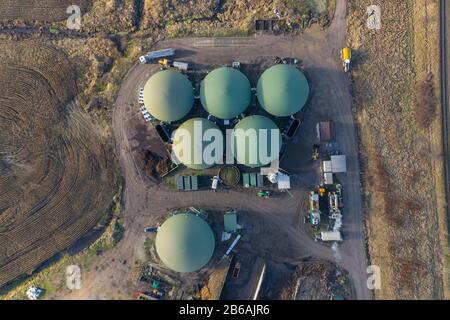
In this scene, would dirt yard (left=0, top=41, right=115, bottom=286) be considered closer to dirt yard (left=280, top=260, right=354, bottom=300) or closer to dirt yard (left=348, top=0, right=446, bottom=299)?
dirt yard (left=280, top=260, right=354, bottom=300)

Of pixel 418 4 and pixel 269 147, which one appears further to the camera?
pixel 418 4

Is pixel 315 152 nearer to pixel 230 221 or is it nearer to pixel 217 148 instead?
pixel 217 148

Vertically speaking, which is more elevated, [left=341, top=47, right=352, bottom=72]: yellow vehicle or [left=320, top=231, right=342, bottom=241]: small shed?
[left=341, top=47, right=352, bottom=72]: yellow vehicle

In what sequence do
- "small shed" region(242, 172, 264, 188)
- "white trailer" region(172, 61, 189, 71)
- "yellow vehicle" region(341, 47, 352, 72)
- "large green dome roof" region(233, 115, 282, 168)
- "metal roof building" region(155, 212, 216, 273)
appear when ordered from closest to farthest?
"metal roof building" region(155, 212, 216, 273) < "large green dome roof" region(233, 115, 282, 168) < "small shed" region(242, 172, 264, 188) < "yellow vehicle" region(341, 47, 352, 72) < "white trailer" region(172, 61, 189, 71)

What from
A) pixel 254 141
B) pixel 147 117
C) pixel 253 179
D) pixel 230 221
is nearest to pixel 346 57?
pixel 254 141

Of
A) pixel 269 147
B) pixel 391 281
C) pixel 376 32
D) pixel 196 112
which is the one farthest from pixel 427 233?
pixel 196 112

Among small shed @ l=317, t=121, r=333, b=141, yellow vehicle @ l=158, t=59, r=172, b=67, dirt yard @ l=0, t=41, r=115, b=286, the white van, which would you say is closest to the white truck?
yellow vehicle @ l=158, t=59, r=172, b=67
